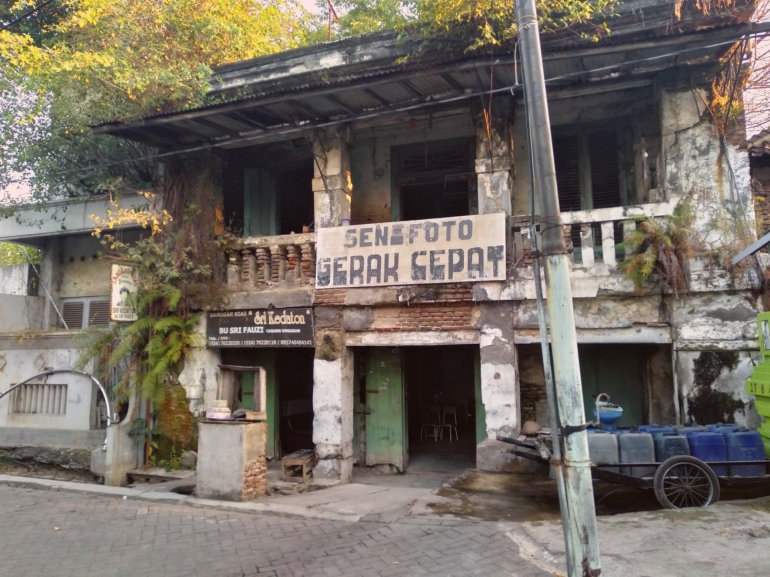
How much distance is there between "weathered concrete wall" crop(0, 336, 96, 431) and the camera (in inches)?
385

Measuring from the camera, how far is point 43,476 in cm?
949

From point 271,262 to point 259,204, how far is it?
1668 mm

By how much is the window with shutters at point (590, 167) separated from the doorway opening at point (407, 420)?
10.5ft

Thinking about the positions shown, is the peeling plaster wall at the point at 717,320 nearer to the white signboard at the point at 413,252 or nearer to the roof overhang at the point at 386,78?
the white signboard at the point at 413,252

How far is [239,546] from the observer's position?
221 inches

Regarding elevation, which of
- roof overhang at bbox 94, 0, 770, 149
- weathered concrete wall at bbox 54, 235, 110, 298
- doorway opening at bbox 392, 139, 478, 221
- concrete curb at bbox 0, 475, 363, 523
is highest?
roof overhang at bbox 94, 0, 770, 149

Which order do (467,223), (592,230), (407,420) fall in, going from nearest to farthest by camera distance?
(592,230)
(467,223)
(407,420)

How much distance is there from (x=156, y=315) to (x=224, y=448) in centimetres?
330

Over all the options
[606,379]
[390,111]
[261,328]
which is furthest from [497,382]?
[390,111]

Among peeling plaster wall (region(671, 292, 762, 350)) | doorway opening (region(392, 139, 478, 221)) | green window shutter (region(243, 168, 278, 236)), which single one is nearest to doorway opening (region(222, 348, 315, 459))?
green window shutter (region(243, 168, 278, 236))

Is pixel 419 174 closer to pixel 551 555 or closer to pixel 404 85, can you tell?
pixel 404 85

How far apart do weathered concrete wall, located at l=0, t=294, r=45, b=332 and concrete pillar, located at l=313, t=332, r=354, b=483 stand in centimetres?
686

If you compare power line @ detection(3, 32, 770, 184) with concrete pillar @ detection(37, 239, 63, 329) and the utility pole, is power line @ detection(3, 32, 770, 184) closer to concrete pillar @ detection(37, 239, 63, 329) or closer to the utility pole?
concrete pillar @ detection(37, 239, 63, 329)

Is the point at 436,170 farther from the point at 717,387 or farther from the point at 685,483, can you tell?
the point at 685,483
